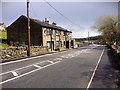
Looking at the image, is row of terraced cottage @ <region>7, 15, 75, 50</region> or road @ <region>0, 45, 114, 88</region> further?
row of terraced cottage @ <region>7, 15, 75, 50</region>

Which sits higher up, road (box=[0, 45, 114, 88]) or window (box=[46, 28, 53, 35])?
window (box=[46, 28, 53, 35])

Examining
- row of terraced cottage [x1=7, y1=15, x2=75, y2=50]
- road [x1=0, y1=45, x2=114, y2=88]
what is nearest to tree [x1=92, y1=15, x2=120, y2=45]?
row of terraced cottage [x1=7, y1=15, x2=75, y2=50]

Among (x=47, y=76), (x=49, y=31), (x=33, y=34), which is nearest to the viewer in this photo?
(x=47, y=76)

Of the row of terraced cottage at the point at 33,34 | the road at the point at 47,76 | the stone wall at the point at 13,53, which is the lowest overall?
the road at the point at 47,76

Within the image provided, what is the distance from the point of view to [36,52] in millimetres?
19375

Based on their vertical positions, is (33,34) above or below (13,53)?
above

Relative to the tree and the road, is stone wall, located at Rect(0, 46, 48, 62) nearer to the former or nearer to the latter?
the road

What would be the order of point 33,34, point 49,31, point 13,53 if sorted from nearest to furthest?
point 13,53 < point 33,34 < point 49,31

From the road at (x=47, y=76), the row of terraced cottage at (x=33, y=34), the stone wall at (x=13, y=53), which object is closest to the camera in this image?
the road at (x=47, y=76)

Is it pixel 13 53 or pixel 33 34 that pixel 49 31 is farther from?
pixel 13 53

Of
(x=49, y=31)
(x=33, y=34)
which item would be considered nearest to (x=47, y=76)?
(x=33, y=34)

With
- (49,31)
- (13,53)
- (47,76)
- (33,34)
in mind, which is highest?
(49,31)

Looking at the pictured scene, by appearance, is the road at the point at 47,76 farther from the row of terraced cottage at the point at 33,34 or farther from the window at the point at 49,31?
the window at the point at 49,31

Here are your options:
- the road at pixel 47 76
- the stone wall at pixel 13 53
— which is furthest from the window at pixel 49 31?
the road at pixel 47 76
